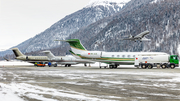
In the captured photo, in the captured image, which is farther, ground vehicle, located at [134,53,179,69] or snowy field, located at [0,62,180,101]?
ground vehicle, located at [134,53,179,69]

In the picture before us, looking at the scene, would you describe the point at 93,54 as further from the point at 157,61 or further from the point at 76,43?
the point at 157,61

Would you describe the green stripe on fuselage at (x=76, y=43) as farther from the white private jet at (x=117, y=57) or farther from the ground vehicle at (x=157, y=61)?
the ground vehicle at (x=157, y=61)

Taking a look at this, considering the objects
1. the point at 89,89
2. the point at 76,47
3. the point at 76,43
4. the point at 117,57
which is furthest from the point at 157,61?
the point at 89,89

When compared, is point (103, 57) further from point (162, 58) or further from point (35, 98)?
point (35, 98)

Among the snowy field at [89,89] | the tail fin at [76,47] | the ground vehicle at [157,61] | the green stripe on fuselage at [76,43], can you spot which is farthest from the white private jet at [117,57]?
the snowy field at [89,89]

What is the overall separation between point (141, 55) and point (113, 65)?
6871 millimetres

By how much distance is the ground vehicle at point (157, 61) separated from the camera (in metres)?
46.8

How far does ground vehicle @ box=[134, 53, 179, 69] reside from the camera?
153 feet

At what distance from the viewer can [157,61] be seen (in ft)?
155

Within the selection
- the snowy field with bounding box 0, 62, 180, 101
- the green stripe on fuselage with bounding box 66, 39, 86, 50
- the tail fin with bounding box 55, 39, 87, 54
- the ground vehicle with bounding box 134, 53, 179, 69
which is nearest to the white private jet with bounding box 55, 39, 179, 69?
the ground vehicle with bounding box 134, 53, 179, 69

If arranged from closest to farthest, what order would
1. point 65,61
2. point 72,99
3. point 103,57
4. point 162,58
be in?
1. point 72,99
2. point 162,58
3. point 103,57
4. point 65,61

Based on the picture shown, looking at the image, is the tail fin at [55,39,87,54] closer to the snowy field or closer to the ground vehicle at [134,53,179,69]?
the ground vehicle at [134,53,179,69]

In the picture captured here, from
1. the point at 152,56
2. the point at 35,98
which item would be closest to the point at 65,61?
the point at 152,56

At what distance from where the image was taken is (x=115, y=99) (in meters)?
10.4
